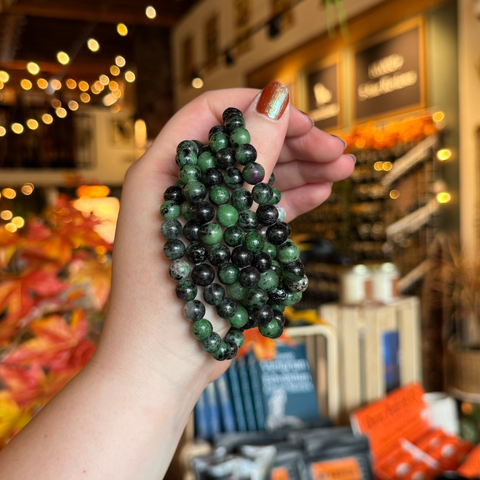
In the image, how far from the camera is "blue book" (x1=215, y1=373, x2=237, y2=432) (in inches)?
47.4

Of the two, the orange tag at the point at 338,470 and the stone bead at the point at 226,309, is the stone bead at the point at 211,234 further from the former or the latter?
the orange tag at the point at 338,470

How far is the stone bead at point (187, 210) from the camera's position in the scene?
507mm

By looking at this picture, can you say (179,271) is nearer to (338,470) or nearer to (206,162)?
(206,162)

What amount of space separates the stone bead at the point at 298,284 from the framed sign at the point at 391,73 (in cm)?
389

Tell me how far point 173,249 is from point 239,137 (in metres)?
0.14

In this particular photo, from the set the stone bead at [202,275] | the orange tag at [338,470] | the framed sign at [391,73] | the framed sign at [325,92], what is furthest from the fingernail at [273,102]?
the framed sign at [325,92]

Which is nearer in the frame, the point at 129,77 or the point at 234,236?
the point at 234,236

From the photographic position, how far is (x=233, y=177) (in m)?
0.52

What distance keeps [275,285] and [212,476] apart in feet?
2.22

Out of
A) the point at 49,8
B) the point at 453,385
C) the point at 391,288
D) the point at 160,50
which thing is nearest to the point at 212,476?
the point at 391,288

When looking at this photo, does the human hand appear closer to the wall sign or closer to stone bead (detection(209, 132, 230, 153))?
stone bead (detection(209, 132, 230, 153))

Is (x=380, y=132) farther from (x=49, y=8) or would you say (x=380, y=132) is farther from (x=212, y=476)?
(x=49, y=8)

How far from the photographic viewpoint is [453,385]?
129 inches

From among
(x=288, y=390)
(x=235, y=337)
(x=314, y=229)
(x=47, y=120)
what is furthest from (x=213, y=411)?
(x=314, y=229)
